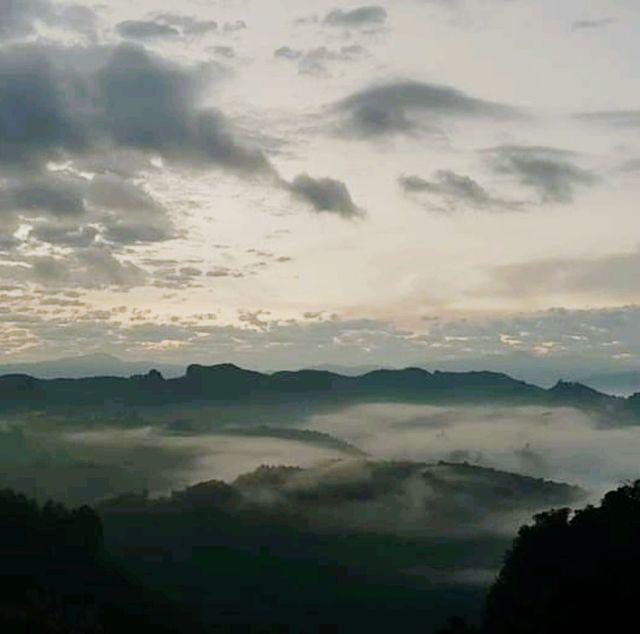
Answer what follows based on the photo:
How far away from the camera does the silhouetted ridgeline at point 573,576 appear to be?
10194cm

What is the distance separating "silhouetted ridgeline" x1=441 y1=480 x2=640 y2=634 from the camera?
4013 inches

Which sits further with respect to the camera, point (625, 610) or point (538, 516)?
point (538, 516)

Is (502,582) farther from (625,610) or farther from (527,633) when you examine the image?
(625,610)

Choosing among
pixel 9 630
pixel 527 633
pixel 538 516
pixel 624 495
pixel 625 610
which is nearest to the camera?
pixel 625 610

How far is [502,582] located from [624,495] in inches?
836

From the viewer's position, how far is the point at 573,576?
11875cm

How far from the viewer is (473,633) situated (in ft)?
395

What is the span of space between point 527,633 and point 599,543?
2529 cm

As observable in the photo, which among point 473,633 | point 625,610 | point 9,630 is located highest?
point 625,610

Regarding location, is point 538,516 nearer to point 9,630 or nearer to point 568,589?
point 568,589

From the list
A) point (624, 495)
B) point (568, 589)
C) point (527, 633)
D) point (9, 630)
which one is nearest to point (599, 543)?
point (624, 495)

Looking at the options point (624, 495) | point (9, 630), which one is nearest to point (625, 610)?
point (624, 495)

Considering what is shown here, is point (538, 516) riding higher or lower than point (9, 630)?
higher

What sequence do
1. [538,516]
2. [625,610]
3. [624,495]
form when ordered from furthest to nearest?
[538,516]
[624,495]
[625,610]
